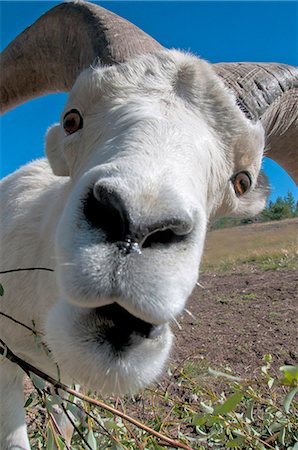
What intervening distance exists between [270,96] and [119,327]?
2.51 m

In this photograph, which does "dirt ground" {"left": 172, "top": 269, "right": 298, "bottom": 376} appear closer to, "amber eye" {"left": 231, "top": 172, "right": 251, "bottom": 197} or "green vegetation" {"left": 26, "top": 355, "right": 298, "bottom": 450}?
"green vegetation" {"left": 26, "top": 355, "right": 298, "bottom": 450}

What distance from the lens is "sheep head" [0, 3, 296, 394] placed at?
1.81 metres

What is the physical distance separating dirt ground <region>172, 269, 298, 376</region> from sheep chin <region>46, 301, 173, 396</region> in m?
3.99

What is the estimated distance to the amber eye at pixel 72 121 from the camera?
327 cm

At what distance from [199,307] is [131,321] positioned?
7477 mm

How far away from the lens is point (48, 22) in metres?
4.30

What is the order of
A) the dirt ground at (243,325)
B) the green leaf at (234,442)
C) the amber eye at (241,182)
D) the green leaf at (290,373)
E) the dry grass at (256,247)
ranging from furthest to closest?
the dry grass at (256,247) → the dirt ground at (243,325) → the amber eye at (241,182) → the green leaf at (234,442) → the green leaf at (290,373)

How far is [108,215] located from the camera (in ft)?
6.15

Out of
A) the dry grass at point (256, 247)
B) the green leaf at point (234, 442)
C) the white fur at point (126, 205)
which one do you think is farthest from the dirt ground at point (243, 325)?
the green leaf at point (234, 442)

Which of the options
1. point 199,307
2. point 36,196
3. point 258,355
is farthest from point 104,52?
point 199,307

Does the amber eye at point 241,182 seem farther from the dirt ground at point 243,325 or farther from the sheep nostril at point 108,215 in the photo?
the dirt ground at point 243,325

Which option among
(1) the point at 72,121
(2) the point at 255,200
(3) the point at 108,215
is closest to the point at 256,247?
(2) the point at 255,200

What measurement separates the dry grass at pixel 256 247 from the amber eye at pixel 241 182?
0.72 m

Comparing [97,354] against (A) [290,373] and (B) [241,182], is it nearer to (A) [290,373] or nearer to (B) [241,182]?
(A) [290,373]
